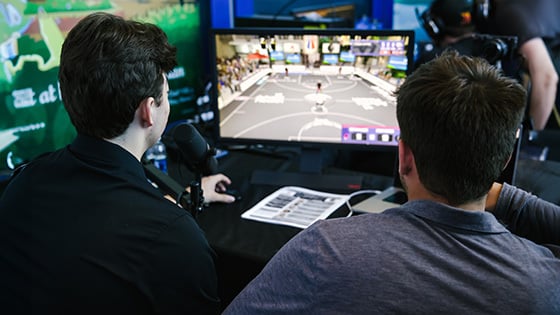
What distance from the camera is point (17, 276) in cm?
94

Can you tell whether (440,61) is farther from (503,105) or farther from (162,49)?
(162,49)

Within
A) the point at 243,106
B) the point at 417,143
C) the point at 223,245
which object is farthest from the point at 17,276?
the point at 243,106

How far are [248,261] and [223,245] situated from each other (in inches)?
3.5

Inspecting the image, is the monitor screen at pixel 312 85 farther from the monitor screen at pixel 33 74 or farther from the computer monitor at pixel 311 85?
the monitor screen at pixel 33 74

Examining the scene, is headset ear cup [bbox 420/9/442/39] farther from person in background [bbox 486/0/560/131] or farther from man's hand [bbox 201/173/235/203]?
man's hand [bbox 201/173/235/203]

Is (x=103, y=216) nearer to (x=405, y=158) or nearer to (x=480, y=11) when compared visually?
(x=405, y=158)

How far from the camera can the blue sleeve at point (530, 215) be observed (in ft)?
3.37

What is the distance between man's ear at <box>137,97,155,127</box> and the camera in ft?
3.53

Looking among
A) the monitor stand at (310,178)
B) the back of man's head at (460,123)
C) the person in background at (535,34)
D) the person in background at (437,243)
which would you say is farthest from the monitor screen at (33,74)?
the person in background at (535,34)

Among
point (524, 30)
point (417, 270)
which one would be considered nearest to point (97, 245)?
point (417, 270)

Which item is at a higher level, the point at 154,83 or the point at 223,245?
the point at 154,83

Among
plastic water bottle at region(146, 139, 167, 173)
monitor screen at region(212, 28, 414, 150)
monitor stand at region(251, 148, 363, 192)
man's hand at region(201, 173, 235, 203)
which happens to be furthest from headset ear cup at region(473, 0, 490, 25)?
plastic water bottle at region(146, 139, 167, 173)

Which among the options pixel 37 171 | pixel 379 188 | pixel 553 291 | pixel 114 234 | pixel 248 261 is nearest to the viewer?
pixel 553 291

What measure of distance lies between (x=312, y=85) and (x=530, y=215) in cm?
90
